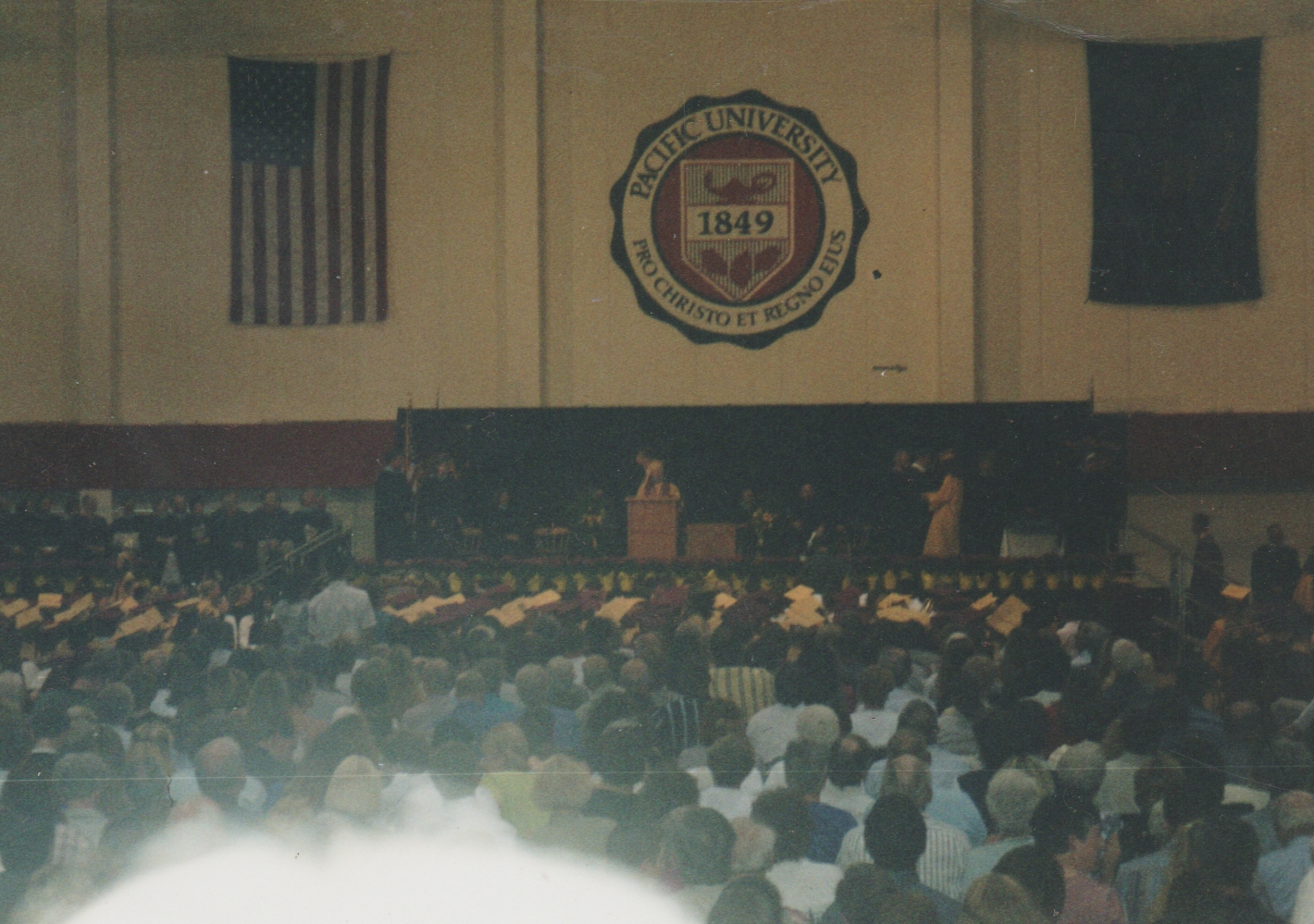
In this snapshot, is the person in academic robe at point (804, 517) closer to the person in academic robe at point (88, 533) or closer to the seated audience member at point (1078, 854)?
the seated audience member at point (1078, 854)

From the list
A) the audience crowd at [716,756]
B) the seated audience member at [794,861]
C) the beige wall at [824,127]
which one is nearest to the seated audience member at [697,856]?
the audience crowd at [716,756]

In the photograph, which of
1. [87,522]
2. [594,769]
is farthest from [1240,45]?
[87,522]

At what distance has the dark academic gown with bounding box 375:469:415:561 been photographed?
4156mm

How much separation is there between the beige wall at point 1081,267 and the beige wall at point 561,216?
0.01 metres

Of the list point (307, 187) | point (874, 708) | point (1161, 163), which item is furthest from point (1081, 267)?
point (307, 187)

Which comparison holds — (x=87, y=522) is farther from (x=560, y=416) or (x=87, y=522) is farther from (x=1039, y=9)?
(x=1039, y=9)

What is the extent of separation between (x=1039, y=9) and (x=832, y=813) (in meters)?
3.38

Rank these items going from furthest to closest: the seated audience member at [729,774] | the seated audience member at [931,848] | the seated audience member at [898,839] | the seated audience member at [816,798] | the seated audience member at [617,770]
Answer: the seated audience member at [617,770] → the seated audience member at [729,774] → the seated audience member at [816,798] → the seated audience member at [931,848] → the seated audience member at [898,839]

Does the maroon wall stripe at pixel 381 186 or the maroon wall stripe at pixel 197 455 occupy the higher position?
the maroon wall stripe at pixel 381 186

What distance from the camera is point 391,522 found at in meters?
4.16

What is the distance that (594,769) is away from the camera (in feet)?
13.3

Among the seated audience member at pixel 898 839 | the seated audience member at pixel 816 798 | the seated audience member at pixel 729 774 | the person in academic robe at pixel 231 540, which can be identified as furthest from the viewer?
the person in academic robe at pixel 231 540

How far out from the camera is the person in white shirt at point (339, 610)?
414cm

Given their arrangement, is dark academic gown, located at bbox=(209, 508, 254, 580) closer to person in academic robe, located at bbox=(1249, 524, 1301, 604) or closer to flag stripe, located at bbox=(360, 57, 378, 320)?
flag stripe, located at bbox=(360, 57, 378, 320)
